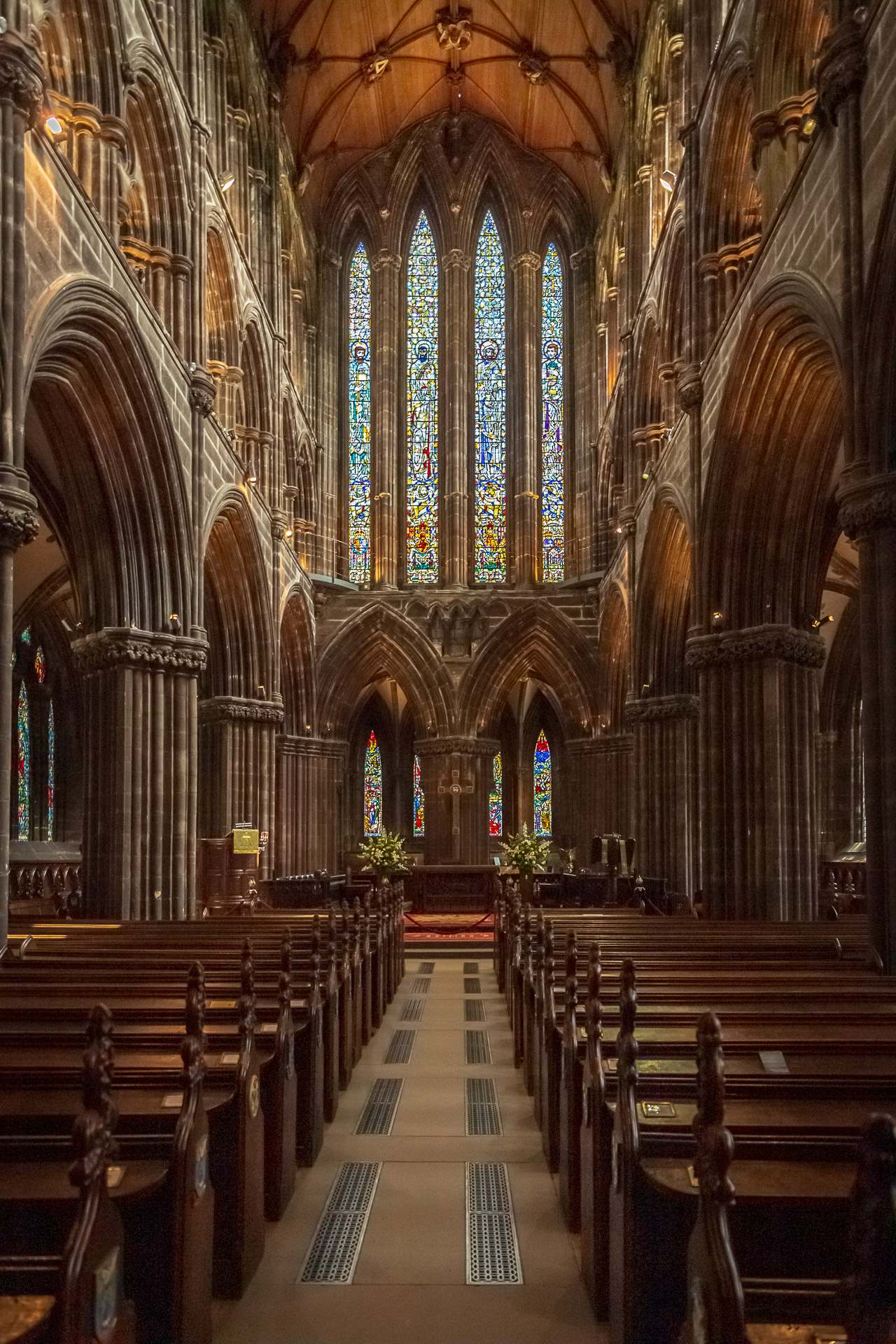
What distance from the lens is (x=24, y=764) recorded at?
24.8 m

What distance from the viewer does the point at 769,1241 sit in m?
3.86

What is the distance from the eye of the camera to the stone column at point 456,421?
31078 millimetres

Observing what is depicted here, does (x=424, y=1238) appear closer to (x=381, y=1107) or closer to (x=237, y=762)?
(x=381, y=1107)

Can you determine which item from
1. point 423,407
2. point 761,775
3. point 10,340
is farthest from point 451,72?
point 10,340

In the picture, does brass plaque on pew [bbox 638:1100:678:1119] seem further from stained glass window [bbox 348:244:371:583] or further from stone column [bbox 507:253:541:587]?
stained glass window [bbox 348:244:371:583]

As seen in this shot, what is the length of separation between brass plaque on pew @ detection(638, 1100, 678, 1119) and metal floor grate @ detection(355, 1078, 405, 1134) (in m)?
3.94

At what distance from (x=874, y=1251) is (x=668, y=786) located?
21267mm

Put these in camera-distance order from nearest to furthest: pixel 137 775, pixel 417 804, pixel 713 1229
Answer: pixel 713 1229 < pixel 137 775 < pixel 417 804

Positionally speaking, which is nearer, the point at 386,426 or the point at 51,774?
the point at 51,774

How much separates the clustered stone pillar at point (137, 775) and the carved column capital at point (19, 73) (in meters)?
6.94

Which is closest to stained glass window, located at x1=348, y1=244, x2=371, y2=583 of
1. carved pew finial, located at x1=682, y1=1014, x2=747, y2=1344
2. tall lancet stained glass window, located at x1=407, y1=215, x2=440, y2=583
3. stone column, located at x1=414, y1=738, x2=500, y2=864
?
tall lancet stained glass window, located at x1=407, y1=215, x2=440, y2=583

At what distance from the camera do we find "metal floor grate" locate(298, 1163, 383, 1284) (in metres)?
5.46

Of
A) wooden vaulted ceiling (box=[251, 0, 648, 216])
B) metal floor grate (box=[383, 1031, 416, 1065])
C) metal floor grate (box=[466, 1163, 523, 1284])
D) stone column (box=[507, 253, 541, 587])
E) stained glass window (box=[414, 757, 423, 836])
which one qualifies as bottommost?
metal floor grate (box=[383, 1031, 416, 1065])

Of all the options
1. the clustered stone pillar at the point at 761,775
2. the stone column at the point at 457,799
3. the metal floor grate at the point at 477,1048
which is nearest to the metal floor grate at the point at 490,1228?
the metal floor grate at the point at 477,1048
